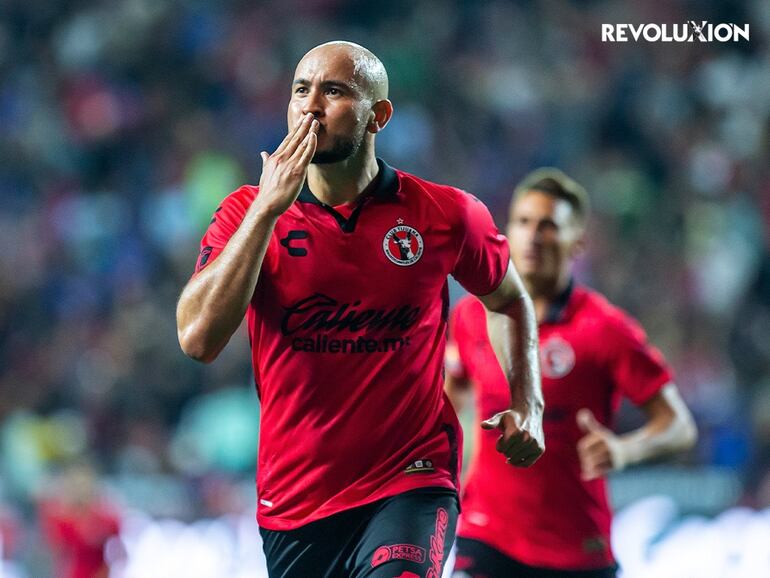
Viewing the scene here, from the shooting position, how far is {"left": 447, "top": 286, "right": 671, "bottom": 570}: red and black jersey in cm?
600

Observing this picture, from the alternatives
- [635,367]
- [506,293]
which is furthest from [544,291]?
[506,293]

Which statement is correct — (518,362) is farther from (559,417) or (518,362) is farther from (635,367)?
(635,367)

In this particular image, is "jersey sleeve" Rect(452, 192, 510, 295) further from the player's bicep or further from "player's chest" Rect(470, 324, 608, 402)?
"player's chest" Rect(470, 324, 608, 402)

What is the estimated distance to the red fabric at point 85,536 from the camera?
423 inches

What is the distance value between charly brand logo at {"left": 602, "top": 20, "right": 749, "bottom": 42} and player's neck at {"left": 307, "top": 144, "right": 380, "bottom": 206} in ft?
35.6

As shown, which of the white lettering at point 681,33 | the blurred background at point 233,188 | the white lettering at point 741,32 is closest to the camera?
the blurred background at point 233,188

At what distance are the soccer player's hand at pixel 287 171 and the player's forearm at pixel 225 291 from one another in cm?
4

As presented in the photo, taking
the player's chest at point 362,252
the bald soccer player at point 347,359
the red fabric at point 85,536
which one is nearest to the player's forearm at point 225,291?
the bald soccer player at point 347,359

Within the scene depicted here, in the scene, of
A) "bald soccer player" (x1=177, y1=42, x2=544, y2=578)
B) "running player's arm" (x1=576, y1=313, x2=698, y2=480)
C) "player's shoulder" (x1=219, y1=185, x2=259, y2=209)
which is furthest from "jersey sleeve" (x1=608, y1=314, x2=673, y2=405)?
"player's shoulder" (x1=219, y1=185, x2=259, y2=209)

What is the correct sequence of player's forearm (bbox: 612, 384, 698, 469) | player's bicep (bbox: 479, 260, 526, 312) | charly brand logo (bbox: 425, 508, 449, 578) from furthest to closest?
player's forearm (bbox: 612, 384, 698, 469), player's bicep (bbox: 479, 260, 526, 312), charly brand logo (bbox: 425, 508, 449, 578)

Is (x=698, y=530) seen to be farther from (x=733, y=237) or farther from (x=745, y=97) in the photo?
(x=745, y=97)

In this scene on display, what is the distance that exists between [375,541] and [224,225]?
118cm

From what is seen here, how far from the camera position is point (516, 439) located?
14.8ft

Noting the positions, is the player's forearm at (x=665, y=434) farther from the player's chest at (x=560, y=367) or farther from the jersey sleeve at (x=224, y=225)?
the jersey sleeve at (x=224, y=225)
